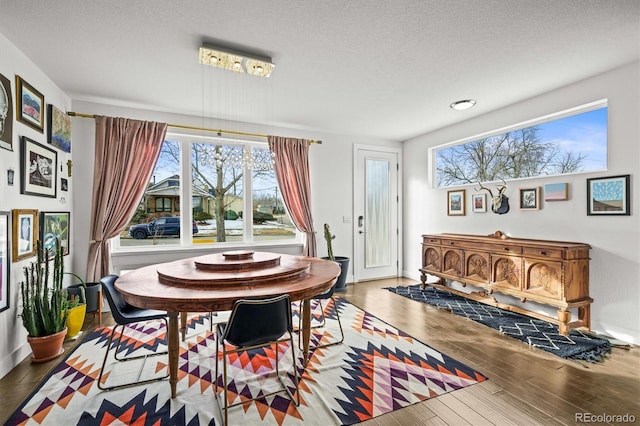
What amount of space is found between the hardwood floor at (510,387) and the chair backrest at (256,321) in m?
0.78

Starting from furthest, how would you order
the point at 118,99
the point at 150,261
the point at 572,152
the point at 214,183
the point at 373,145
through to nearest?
the point at 373,145
the point at 214,183
the point at 150,261
the point at 118,99
the point at 572,152

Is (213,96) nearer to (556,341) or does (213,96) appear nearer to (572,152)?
(572,152)

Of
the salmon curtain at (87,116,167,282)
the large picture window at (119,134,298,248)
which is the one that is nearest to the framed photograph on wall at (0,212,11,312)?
the salmon curtain at (87,116,167,282)

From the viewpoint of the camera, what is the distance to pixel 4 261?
2.29 m

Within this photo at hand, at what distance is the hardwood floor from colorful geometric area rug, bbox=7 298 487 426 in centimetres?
11

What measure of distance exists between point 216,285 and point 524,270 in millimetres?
3176

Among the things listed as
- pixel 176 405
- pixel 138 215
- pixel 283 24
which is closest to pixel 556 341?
pixel 176 405

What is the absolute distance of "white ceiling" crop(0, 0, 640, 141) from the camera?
204cm

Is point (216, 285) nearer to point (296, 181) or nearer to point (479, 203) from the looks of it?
point (296, 181)

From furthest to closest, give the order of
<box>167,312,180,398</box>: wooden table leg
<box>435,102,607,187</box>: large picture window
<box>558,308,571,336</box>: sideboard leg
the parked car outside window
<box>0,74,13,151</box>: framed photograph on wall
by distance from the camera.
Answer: the parked car outside window, <box>435,102,607,187</box>: large picture window, <box>558,308,571,336</box>: sideboard leg, <box>0,74,13,151</box>: framed photograph on wall, <box>167,312,180,398</box>: wooden table leg

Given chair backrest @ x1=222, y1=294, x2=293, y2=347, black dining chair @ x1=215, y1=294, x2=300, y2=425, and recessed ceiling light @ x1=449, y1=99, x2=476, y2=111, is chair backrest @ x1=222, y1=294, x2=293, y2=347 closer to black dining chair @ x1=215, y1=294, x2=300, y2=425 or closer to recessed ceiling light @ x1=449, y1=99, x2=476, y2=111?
black dining chair @ x1=215, y1=294, x2=300, y2=425

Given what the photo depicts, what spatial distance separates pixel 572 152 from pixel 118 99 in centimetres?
523

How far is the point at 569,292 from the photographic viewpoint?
9.64ft

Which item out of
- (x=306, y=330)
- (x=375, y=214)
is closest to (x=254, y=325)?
(x=306, y=330)
